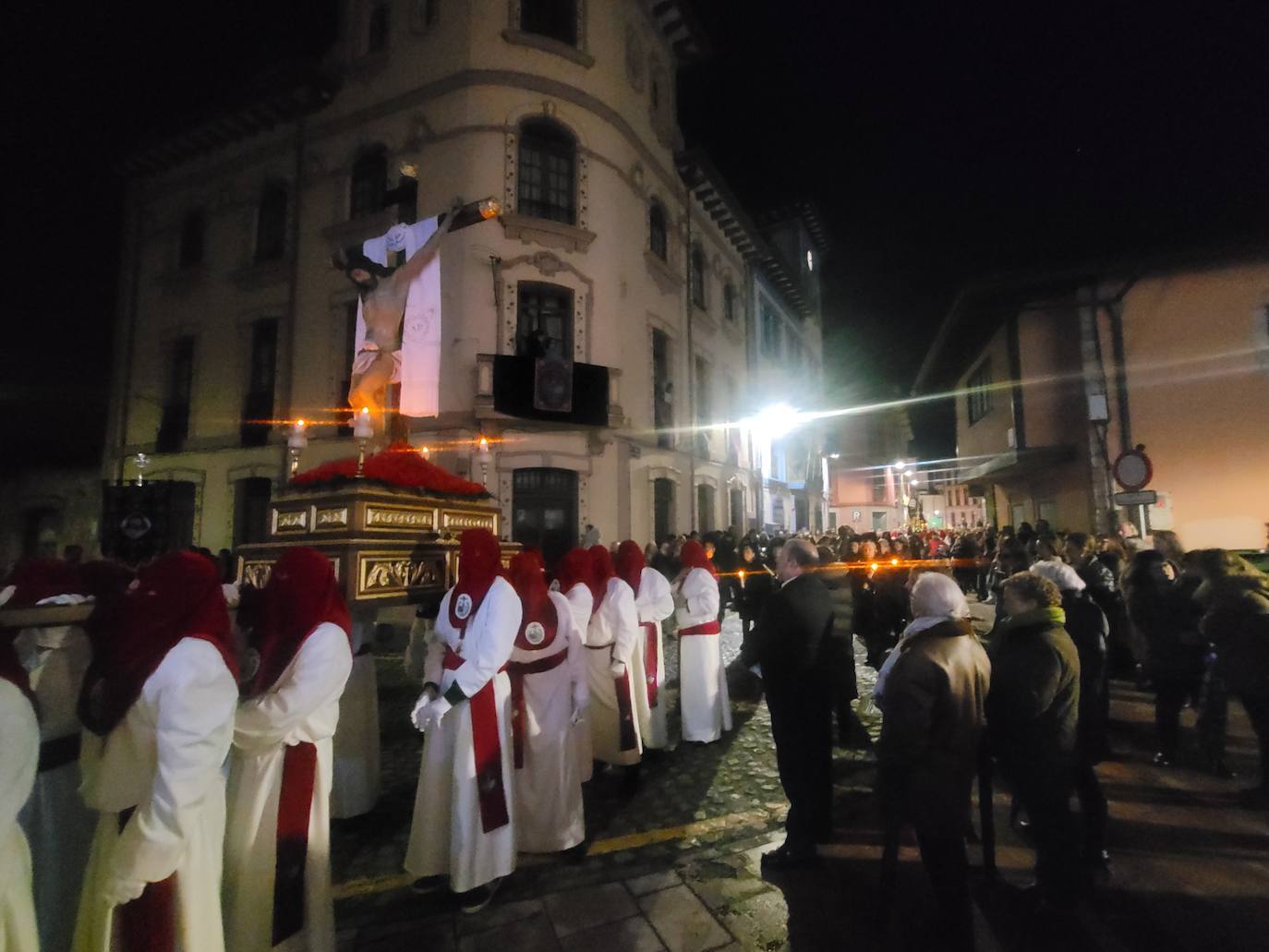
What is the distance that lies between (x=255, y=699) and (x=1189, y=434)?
17268 millimetres

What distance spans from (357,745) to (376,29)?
56.5 ft

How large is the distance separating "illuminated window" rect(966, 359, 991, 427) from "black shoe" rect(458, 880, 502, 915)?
18.5 m

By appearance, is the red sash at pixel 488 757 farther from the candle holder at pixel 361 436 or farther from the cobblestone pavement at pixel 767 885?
the candle holder at pixel 361 436

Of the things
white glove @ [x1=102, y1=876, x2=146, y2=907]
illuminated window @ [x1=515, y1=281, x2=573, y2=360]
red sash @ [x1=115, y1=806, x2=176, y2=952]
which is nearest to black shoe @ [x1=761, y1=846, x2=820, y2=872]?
red sash @ [x1=115, y1=806, x2=176, y2=952]

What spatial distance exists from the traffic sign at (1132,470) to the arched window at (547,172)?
12128 millimetres

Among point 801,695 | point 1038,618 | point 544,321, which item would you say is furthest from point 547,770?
point 544,321

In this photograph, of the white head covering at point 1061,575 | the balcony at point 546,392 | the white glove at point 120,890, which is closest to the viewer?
the white glove at point 120,890

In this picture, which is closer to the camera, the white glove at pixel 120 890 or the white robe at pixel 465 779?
the white glove at pixel 120 890

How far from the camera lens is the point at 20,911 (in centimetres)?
199

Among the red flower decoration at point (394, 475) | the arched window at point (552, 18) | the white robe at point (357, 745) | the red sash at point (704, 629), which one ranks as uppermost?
the arched window at point (552, 18)

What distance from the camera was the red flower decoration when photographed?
4473mm

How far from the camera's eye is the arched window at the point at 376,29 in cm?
1516

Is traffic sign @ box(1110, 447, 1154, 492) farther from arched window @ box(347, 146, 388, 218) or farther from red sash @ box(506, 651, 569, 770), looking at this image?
arched window @ box(347, 146, 388, 218)

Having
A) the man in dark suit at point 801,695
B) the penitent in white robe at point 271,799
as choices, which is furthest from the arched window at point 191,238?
the man in dark suit at point 801,695
